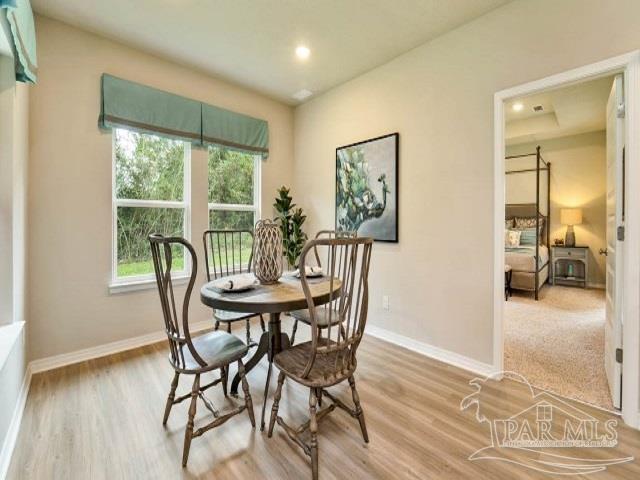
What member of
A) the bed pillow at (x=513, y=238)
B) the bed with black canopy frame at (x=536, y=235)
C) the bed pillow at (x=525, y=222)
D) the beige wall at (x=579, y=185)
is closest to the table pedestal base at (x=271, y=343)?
the bed with black canopy frame at (x=536, y=235)

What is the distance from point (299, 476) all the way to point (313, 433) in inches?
8.6

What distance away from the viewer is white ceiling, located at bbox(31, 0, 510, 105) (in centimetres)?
228

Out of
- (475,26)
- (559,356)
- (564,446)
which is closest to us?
(564,446)

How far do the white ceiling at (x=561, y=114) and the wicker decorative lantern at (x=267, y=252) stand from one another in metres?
3.51

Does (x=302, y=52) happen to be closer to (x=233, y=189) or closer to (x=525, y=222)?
(x=233, y=189)

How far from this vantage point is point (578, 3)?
1.91 metres

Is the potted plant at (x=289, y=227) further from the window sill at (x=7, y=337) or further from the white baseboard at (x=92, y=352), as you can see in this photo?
the window sill at (x=7, y=337)

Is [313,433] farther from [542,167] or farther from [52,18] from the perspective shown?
[542,167]

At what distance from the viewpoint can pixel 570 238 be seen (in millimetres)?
5637

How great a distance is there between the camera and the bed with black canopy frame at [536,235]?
15.1 feet

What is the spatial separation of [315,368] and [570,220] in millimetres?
6129

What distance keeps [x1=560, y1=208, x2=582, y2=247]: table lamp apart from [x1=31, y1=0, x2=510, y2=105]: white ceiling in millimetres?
4749

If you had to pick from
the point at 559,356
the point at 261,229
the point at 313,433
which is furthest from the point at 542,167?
the point at 313,433

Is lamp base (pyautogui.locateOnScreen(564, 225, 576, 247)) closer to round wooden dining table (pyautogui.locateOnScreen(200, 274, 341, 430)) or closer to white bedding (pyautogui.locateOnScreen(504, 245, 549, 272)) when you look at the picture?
white bedding (pyautogui.locateOnScreen(504, 245, 549, 272))
